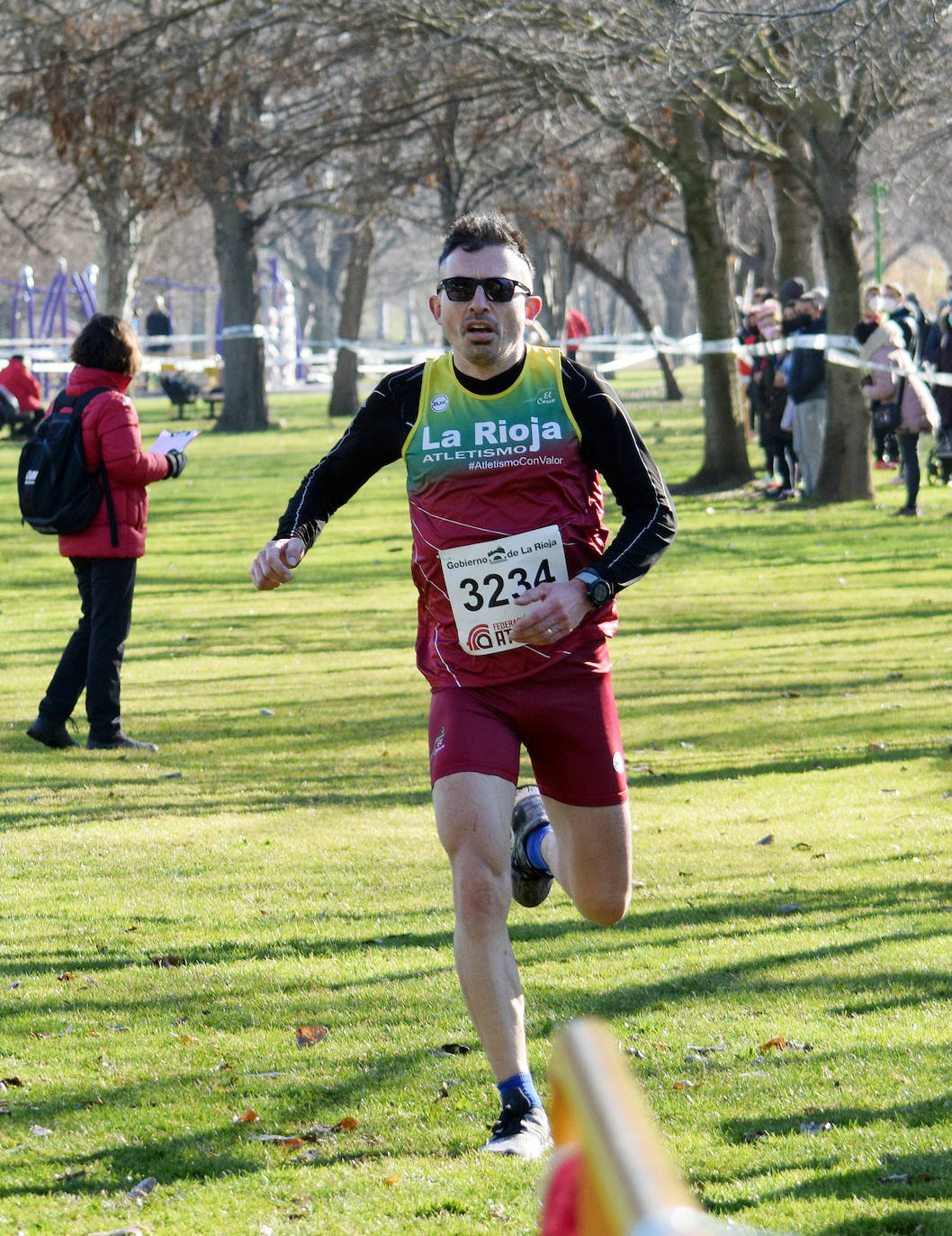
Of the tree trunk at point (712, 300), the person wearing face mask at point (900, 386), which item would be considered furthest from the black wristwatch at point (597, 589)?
the tree trunk at point (712, 300)

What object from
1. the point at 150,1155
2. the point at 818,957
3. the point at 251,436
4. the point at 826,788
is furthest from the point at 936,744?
the point at 251,436

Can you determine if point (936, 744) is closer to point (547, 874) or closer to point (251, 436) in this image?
point (547, 874)

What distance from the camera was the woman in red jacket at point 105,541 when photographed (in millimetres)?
9477

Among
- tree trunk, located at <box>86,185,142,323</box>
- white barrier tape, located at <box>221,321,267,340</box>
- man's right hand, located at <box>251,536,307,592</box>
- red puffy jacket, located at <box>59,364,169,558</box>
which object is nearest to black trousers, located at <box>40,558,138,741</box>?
red puffy jacket, located at <box>59,364,169,558</box>

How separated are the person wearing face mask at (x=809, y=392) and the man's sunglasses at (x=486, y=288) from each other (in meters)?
16.2

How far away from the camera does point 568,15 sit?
16797 mm

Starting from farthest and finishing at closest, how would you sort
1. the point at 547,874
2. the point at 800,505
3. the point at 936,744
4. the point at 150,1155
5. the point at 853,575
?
the point at 800,505 < the point at 853,575 < the point at 936,744 < the point at 547,874 < the point at 150,1155

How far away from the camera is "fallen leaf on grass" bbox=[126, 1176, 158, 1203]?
165 inches

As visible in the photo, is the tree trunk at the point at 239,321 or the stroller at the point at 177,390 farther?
the stroller at the point at 177,390

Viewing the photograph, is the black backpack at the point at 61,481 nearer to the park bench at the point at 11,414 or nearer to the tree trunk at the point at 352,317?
the park bench at the point at 11,414

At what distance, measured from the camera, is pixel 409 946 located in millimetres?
6336

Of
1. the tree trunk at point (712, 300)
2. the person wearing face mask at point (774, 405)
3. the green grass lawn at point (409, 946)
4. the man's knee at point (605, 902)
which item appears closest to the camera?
the green grass lawn at point (409, 946)

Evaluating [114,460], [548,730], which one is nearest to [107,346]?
[114,460]

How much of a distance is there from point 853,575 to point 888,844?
8.79 metres
